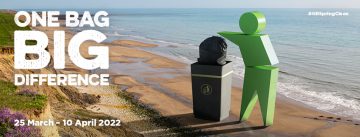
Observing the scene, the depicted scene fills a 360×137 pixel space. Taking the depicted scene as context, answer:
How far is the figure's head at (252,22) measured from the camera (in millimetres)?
15258

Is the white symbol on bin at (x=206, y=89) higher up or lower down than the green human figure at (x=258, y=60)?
lower down

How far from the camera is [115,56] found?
129ft

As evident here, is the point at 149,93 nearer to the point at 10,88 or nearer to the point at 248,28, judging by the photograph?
the point at 248,28

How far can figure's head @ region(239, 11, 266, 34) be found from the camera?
50.1 ft

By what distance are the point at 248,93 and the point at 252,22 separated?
293cm

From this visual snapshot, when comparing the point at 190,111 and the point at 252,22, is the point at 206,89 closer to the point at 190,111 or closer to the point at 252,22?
the point at 190,111

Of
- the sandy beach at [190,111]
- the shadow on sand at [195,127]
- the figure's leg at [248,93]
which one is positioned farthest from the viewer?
the figure's leg at [248,93]

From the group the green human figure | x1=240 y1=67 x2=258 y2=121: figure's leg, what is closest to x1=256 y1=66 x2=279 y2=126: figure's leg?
the green human figure

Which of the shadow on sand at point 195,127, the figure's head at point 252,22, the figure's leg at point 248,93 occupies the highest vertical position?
the figure's head at point 252,22

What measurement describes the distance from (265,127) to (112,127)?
635 centimetres

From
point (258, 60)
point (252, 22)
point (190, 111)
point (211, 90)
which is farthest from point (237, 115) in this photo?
point (252, 22)

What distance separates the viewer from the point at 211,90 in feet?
51.8

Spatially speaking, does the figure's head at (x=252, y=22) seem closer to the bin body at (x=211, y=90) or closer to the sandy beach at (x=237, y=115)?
the bin body at (x=211, y=90)

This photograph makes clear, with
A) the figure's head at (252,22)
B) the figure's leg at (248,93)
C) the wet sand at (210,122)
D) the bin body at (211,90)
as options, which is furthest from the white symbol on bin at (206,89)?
the figure's head at (252,22)
